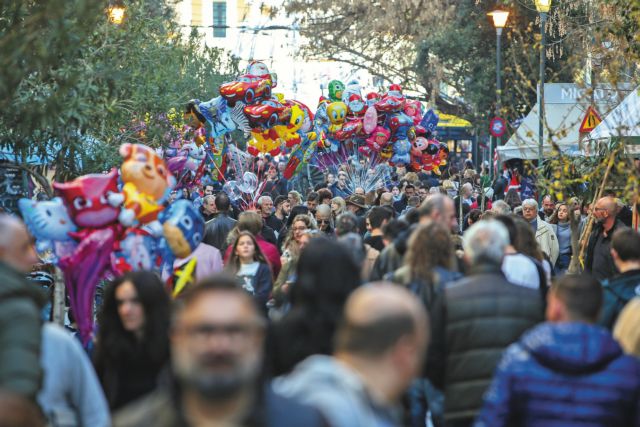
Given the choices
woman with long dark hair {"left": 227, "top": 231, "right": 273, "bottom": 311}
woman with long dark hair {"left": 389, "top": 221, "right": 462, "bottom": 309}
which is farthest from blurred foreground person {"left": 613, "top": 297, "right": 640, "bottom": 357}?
woman with long dark hair {"left": 227, "top": 231, "right": 273, "bottom": 311}

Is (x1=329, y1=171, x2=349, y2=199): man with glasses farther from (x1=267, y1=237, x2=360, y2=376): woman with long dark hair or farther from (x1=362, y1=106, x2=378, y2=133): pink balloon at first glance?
(x1=267, y1=237, x2=360, y2=376): woman with long dark hair

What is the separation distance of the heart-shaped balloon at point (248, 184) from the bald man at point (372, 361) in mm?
18521

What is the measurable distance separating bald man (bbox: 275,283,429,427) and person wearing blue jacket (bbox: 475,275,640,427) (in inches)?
57.5

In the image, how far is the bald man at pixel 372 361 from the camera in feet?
12.3

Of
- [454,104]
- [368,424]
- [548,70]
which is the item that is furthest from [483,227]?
[454,104]

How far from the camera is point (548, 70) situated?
124ft

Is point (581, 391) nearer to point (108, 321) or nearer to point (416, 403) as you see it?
point (416, 403)

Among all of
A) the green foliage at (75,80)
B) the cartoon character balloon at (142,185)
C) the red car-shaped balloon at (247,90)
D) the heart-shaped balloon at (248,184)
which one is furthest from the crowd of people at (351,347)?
the red car-shaped balloon at (247,90)

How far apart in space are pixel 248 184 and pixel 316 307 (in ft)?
56.0

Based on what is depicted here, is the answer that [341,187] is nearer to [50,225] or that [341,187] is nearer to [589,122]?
[589,122]

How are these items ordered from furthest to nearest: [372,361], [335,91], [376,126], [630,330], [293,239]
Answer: [335,91]
[376,126]
[293,239]
[630,330]
[372,361]

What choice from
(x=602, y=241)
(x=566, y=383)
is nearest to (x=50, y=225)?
(x=566, y=383)

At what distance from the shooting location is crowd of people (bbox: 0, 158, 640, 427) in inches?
138

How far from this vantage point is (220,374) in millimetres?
3332
